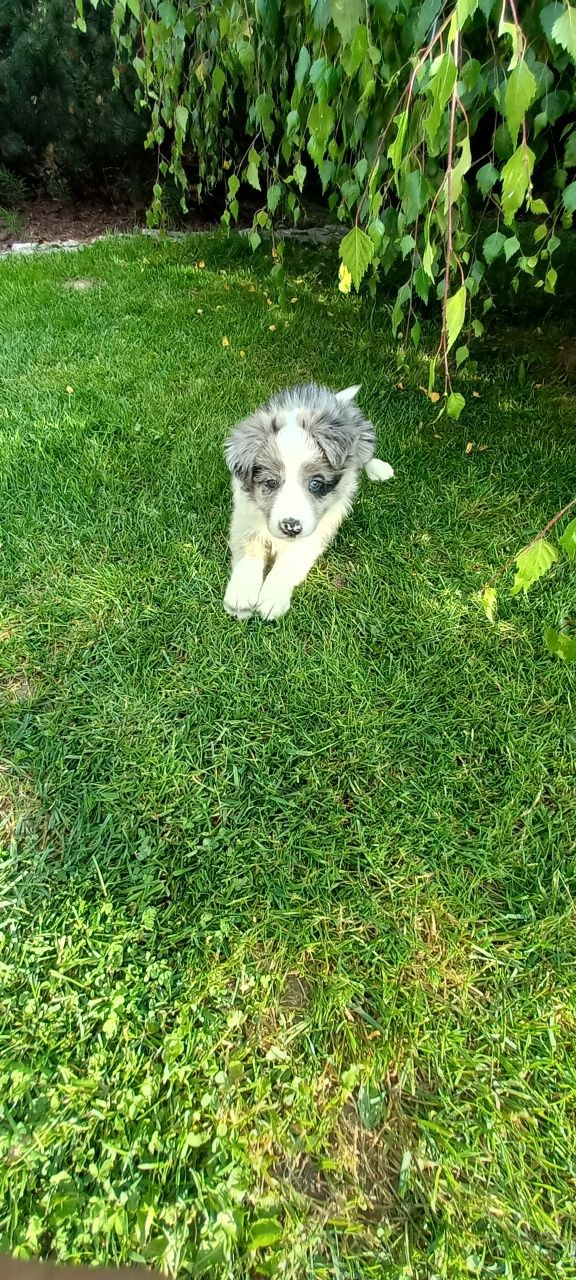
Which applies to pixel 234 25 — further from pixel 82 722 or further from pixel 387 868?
pixel 387 868

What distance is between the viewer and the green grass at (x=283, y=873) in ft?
4.33

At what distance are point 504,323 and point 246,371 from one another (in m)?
1.73

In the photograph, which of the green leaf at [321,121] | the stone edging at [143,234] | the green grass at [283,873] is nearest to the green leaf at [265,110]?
the green leaf at [321,121]

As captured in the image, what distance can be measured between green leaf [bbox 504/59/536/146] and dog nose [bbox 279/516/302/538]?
3.84 ft

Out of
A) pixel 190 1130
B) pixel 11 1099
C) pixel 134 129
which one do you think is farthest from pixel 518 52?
pixel 134 129

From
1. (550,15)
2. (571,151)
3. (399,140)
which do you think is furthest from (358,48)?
(571,151)

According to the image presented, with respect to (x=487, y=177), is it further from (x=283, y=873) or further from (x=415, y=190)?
(x=283, y=873)

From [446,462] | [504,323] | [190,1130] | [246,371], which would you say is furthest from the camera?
[504,323]

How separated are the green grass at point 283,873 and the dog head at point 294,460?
1.25 ft

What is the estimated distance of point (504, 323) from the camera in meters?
4.10

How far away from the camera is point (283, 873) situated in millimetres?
1784

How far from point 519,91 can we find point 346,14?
0.51 metres

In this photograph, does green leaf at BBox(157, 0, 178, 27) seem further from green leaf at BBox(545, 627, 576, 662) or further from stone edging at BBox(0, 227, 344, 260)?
stone edging at BBox(0, 227, 344, 260)

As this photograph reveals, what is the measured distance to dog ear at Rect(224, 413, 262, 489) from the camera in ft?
7.41
